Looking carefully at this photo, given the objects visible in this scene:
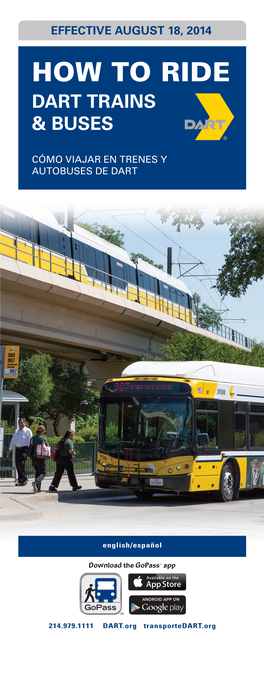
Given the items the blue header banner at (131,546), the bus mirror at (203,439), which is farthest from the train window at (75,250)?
the blue header banner at (131,546)

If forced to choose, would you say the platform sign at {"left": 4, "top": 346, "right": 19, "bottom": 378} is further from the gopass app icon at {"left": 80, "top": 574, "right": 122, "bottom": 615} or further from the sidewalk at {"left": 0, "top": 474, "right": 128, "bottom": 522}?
the gopass app icon at {"left": 80, "top": 574, "right": 122, "bottom": 615}

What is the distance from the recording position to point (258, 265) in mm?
16594

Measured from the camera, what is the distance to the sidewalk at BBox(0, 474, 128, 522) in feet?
34.3

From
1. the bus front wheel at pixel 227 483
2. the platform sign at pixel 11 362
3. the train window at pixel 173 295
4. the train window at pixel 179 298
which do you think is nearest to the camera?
the bus front wheel at pixel 227 483

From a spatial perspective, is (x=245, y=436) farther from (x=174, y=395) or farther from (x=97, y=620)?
(x=97, y=620)

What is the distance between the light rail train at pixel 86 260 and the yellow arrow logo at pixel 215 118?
727 inches

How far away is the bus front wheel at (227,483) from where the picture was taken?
1483 cm

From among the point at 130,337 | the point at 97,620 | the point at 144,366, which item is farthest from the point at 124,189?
the point at 130,337

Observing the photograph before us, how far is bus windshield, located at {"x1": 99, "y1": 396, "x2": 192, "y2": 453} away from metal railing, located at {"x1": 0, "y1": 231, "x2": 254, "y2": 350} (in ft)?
30.8

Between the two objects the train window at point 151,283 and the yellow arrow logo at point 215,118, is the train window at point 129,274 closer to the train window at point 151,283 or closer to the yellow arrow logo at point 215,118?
the train window at point 151,283

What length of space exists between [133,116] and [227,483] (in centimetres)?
1200

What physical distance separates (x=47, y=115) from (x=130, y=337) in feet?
102

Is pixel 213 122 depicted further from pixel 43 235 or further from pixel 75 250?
pixel 75 250

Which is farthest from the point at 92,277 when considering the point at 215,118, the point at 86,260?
the point at 215,118
